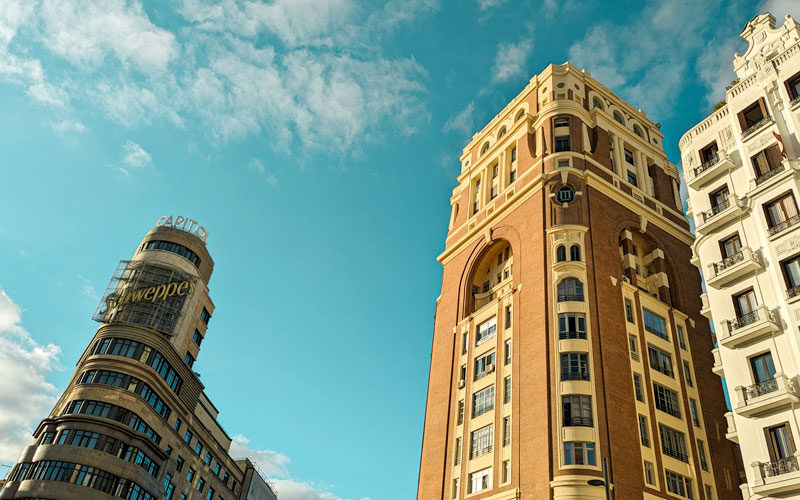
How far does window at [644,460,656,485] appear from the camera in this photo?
1545 inches

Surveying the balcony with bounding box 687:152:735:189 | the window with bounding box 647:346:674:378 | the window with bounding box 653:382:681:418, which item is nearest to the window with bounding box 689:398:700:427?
the window with bounding box 653:382:681:418

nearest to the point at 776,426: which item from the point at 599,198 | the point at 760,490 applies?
the point at 760,490

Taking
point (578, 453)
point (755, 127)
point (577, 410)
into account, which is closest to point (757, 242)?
point (755, 127)

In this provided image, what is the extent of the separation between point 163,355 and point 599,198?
53.6 m

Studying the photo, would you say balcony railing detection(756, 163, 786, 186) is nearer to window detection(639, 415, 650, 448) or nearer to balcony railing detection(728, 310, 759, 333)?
balcony railing detection(728, 310, 759, 333)

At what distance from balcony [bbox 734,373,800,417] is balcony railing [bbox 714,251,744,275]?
21.2ft

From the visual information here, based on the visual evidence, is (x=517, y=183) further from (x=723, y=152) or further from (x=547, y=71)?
(x=723, y=152)

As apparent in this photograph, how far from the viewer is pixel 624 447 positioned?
3928 centimetres

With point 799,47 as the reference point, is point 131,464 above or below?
below

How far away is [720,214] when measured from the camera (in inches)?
1313

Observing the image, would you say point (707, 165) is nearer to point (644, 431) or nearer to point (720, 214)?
point (720, 214)

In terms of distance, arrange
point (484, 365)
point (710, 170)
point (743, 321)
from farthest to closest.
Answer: point (484, 365) → point (710, 170) → point (743, 321)

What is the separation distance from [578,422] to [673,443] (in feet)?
27.9

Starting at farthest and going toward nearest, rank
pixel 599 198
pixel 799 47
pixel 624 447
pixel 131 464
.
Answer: pixel 131 464
pixel 599 198
pixel 624 447
pixel 799 47
